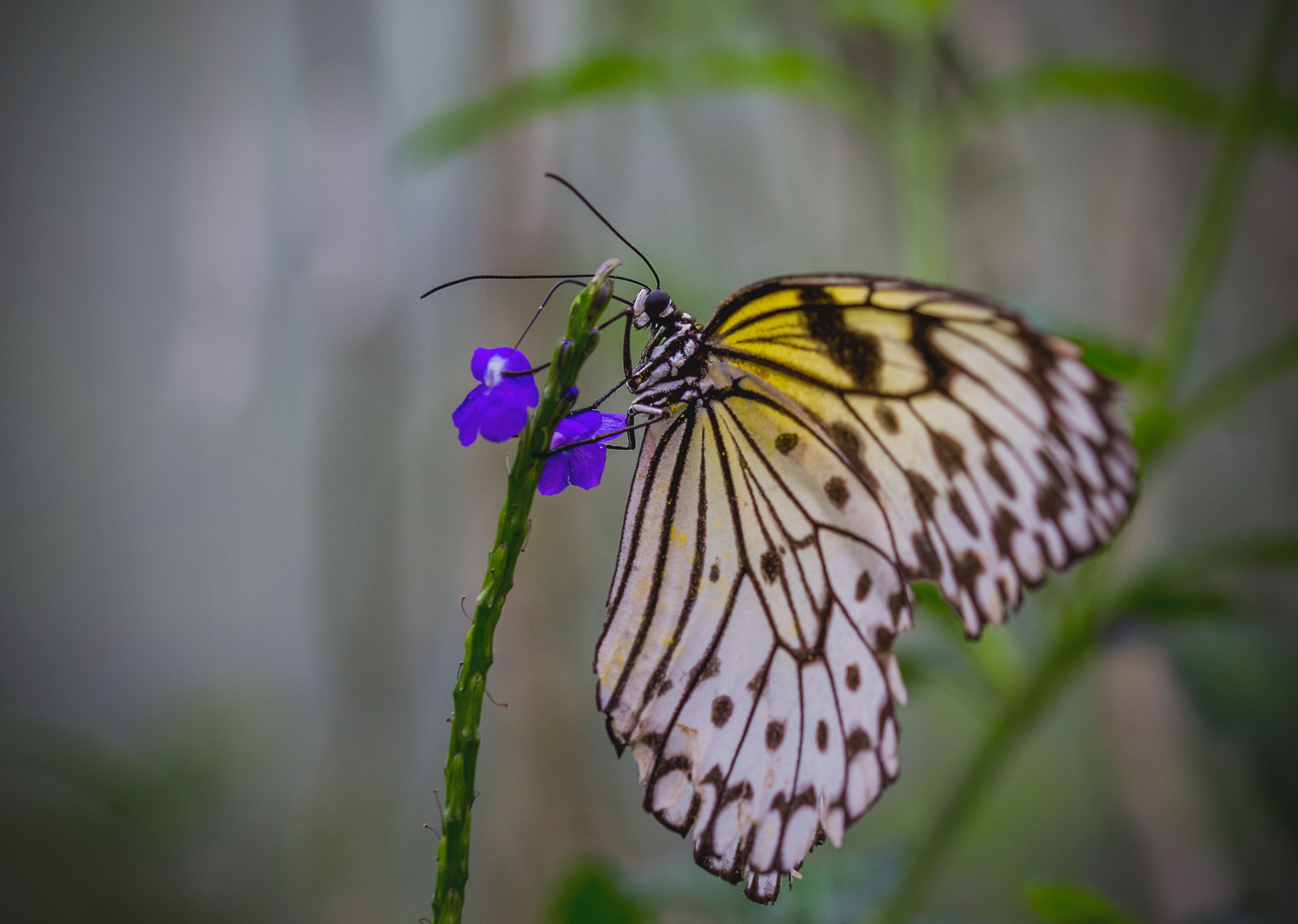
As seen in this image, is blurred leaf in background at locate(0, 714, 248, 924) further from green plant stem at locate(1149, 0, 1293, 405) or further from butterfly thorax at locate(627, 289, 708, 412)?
green plant stem at locate(1149, 0, 1293, 405)

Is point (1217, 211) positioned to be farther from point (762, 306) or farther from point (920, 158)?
point (762, 306)

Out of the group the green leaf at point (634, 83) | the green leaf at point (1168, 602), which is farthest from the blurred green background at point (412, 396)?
the green leaf at point (1168, 602)

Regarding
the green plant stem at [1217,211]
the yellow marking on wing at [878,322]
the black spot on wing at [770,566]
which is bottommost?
the black spot on wing at [770,566]

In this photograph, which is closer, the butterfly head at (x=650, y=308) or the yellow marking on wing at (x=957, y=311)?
the butterfly head at (x=650, y=308)

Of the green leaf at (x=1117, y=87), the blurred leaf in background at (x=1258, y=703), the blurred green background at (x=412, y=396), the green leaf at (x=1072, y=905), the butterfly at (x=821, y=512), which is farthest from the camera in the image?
the blurred green background at (x=412, y=396)

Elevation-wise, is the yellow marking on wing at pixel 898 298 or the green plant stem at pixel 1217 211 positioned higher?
the green plant stem at pixel 1217 211

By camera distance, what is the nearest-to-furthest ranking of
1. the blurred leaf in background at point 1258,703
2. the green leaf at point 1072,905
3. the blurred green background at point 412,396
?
the green leaf at point 1072,905, the blurred leaf in background at point 1258,703, the blurred green background at point 412,396

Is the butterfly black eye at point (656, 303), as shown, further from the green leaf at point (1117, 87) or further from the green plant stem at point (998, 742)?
the green leaf at point (1117, 87)
